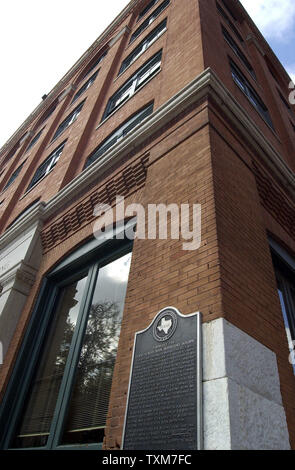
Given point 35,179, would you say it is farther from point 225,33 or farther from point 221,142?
point 221,142

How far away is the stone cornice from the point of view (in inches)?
210

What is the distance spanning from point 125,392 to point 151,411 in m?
0.53

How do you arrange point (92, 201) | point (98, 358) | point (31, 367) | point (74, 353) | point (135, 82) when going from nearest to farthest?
1. point (98, 358)
2. point (74, 353)
3. point (31, 367)
4. point (92, 201)
5. point (135, 82)

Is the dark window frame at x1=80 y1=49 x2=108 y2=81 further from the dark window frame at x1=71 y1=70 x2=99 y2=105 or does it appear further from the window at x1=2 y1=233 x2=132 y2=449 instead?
the window at x1=2 y1=233 x2=132 y2=449

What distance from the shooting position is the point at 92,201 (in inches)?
257

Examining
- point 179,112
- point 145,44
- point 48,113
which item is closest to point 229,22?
point 145,44

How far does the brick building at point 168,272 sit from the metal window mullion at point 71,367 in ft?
0.07

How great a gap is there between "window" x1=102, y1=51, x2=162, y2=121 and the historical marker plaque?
27.0 ft

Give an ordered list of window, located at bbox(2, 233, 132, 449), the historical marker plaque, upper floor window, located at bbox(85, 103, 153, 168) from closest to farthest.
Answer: the historical marker plaque → window, located at bbox(2, 233, 132, 449) → upper floor window, located at bbox(85, 103, 153, 168)

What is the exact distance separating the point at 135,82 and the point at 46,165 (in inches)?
209

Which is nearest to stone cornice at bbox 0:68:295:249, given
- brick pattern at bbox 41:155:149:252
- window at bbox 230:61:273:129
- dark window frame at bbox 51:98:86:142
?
brick pattern at bbox 41:155:149:252

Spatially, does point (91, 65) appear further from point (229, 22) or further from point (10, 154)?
point (10, 154)

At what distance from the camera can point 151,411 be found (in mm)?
2721

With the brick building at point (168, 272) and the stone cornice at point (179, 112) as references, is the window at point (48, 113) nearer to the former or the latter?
the brick building at point (168, 272)
